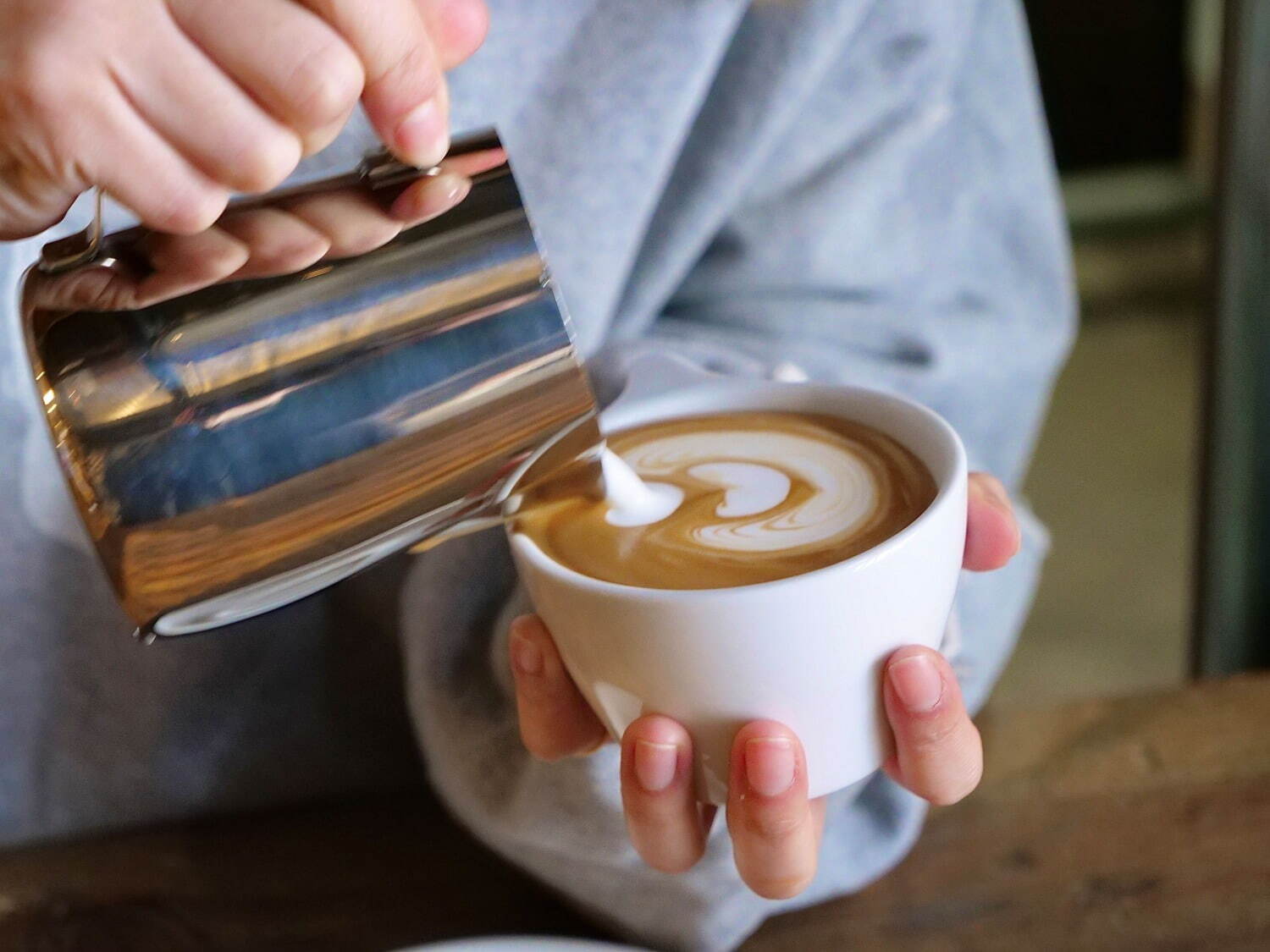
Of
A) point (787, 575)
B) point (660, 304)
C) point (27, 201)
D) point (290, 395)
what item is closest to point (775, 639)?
point (787, 575)

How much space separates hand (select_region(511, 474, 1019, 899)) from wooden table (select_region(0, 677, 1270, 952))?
0.09m

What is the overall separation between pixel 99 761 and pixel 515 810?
0.29 metres

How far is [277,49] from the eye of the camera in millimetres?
333

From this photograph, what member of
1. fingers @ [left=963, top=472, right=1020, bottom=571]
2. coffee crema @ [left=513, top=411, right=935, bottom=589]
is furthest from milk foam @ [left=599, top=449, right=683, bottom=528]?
fingers @ [left=963, top=472, right=1020, bottom=571]

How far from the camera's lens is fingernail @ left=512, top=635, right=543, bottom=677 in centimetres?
41

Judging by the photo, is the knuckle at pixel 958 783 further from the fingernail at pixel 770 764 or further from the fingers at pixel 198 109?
the fingers at pixel 198 109

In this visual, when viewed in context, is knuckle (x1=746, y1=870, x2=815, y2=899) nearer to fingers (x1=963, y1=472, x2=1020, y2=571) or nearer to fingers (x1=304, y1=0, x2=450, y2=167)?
fingers (x1=963, y1=472, x2=1020, y2=571)

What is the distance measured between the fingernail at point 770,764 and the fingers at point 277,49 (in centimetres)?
21

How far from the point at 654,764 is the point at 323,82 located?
213 mm

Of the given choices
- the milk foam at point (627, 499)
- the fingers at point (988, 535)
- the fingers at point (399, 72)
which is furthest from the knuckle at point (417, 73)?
the fingers at point (988, 535)

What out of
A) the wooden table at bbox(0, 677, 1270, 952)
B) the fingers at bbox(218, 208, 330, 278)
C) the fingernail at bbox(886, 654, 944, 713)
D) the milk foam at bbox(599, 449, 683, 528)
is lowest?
the wooden table at bbox(0, 677, 1270, 952)

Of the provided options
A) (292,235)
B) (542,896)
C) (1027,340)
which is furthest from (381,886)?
(1027,340)

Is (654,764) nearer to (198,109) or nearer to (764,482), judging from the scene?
(764,482)

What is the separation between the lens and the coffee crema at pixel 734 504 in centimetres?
38
